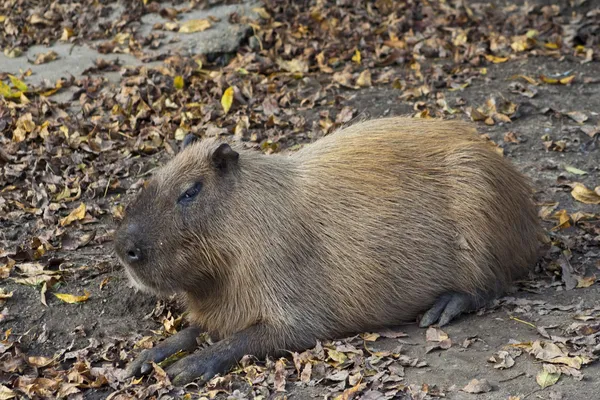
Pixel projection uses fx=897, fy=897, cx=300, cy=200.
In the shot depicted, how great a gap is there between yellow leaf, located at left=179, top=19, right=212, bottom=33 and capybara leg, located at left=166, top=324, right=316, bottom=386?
479 cm

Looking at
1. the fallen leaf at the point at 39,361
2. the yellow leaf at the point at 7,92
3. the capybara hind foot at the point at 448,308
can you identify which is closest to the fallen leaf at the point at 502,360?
the capybara hind foot at the point at 448,308

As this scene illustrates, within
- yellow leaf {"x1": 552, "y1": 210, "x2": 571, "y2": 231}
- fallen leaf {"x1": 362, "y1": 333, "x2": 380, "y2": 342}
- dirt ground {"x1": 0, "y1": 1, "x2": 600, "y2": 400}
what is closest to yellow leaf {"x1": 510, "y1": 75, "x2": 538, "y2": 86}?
dirt ground {"x1": 0, "y1": 1, "x2": 600, "y2": 400}

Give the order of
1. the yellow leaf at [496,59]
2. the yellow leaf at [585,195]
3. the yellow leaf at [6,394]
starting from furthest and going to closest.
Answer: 1. the yellow leaf at [496,59]
2. the yellow leaf at [585,195]
3. the yellow leaf at [6,394]

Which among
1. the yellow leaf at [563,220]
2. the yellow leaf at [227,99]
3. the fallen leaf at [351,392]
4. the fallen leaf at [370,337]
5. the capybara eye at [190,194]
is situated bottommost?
the yellow leaf at [563,220]

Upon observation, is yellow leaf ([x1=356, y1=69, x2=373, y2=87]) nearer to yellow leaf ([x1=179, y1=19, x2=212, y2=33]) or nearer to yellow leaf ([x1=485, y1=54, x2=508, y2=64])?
yellow leaf ([x1=485, y1=54, x2=508, y2=64])

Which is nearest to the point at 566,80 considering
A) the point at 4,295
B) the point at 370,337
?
the point at 370,337

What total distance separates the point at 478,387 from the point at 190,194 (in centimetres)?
196

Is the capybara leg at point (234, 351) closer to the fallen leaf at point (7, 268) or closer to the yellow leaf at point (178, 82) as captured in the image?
the fallen leaf at point (7, 268)

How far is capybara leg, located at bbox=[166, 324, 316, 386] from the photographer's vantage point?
4.97m

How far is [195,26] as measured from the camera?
9297mm

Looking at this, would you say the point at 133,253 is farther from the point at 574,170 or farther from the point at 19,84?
the point at 19,84

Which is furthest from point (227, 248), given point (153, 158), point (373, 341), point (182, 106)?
point (182, 106)

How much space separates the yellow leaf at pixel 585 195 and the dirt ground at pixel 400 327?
0.9 inches

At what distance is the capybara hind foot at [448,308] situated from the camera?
5395 millimetres
